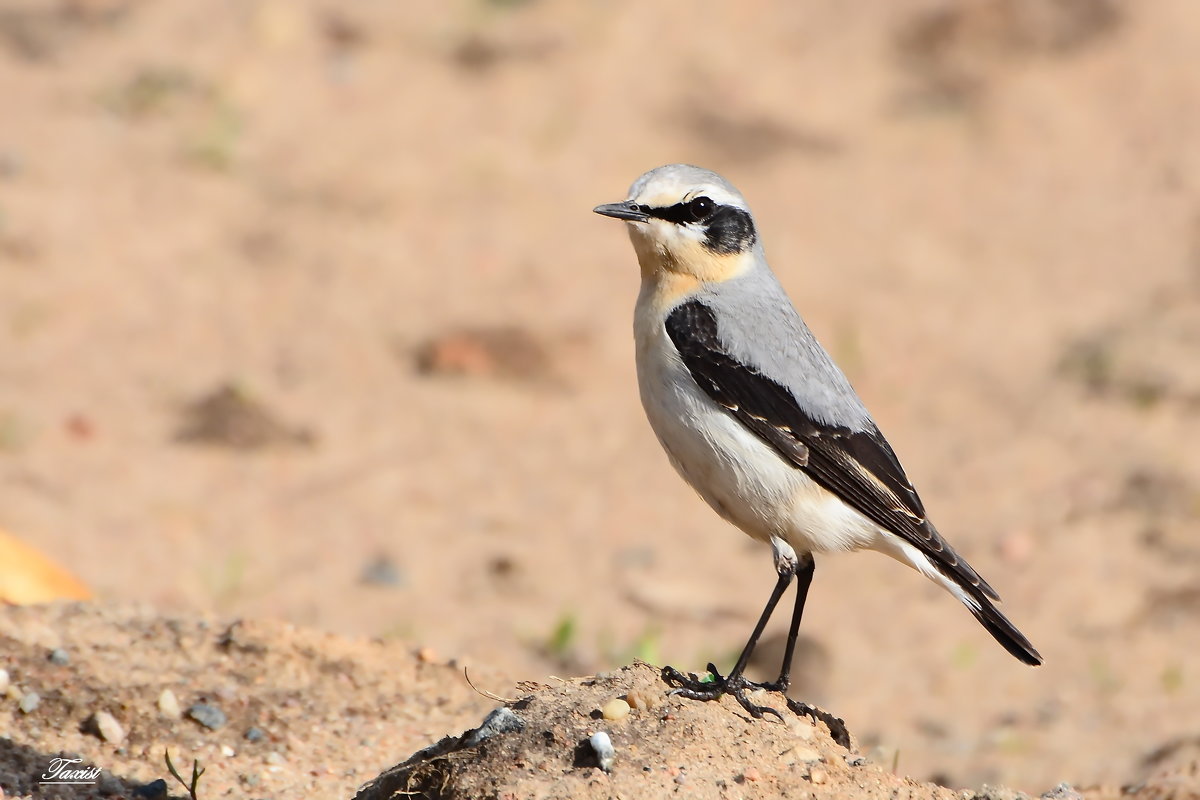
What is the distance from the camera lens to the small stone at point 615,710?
199 inches

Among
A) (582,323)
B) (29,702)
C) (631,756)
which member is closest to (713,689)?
(631,756)

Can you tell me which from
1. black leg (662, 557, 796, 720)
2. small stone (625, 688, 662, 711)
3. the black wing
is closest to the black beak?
the black wing

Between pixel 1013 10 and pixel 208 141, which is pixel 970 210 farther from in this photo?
pixel 208 141

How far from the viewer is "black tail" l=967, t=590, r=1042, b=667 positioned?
581 cm

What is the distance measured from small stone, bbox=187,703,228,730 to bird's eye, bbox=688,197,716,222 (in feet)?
8.90

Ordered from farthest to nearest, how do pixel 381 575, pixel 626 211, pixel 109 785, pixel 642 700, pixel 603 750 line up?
pixel 381 575
pixel 626 211
pixel 109 785
pixel 642 700
pixel 603 750

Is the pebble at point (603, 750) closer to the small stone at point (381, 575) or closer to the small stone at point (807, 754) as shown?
the small stone at point (807, 754)

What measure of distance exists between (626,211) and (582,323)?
655 centimetres

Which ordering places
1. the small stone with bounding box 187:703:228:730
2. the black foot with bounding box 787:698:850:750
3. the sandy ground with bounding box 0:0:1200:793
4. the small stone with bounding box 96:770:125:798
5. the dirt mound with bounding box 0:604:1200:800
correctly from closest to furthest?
the dirt mound with bounding box 0:604:1200:800
the small stone with bounding box 96:770:125:798
the black foot with bounding box 787:698:850:750
the small stone with bounding box 187:703:228:730
the sandy ground with bounding box 0:0:1200:793

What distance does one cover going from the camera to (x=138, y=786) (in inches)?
211

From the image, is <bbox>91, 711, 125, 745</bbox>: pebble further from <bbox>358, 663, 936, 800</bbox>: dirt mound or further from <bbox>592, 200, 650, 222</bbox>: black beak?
<bbox>592, 200, 650, 222</bbox>: black beak

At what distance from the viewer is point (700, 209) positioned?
6.26 m

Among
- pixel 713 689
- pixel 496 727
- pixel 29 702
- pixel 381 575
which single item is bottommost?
pixel 29 702

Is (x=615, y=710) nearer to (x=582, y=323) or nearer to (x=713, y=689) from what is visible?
(x=713, y=689)
